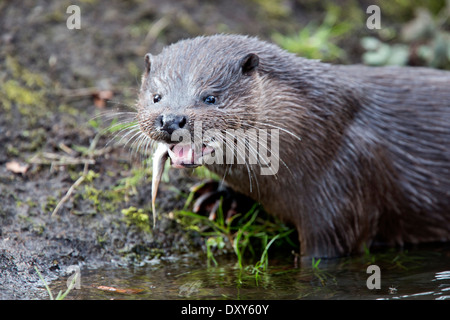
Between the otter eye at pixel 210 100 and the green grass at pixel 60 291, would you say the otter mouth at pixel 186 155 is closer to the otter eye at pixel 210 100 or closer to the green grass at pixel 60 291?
the otter eye at pixel 210 100

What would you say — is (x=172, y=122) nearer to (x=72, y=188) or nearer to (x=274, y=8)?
(x=72, y=188)

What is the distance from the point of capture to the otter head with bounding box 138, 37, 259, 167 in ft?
10.1

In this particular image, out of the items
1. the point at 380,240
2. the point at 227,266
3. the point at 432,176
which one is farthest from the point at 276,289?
the point at 432,176

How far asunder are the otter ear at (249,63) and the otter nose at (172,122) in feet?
1.80

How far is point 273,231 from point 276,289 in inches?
34.3

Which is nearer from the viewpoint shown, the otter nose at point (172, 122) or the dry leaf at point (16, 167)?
the otter nose at point (172, 122)

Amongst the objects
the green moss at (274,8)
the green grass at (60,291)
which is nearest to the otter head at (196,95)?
the green grass at (60,291)

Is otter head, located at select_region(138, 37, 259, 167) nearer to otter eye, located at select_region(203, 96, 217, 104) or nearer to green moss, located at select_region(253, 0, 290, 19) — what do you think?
otter eye, located at select_region(203, 96, 217, 104)

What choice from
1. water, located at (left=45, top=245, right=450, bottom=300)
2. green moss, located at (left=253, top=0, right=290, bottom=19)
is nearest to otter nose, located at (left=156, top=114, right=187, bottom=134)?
water, located at (left=45, top=245, right=450, bottom=300)

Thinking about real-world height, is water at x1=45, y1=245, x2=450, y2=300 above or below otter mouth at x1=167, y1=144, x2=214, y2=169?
below

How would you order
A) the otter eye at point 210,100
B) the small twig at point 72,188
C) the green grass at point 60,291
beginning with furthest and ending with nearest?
the small twig at point 72,188
the otter eye at point 210,100
the green grass at point 60,291

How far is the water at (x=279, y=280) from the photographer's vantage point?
3.05 m

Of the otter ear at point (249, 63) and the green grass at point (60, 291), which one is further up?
the otter ear at point (249, 63)
